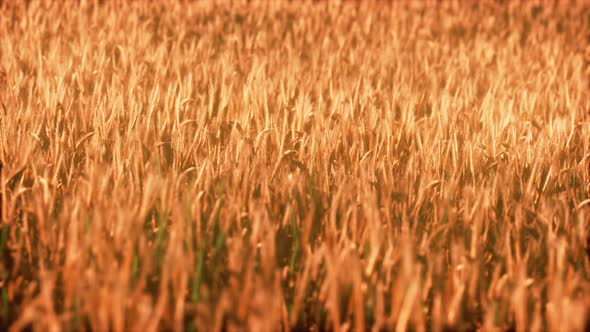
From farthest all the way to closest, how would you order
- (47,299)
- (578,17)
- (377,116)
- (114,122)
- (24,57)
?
(578,17) → (24,57) → (377,116) → (114,122) → (47,299)

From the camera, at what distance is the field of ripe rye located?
1203mm

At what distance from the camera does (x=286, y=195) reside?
61.2 inches

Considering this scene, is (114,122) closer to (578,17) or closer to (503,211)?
(503,211)

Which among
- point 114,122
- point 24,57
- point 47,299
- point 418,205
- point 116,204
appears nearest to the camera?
point 47,299

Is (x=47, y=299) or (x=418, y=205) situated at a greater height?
(x=47, y=299)

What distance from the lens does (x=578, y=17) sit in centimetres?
549

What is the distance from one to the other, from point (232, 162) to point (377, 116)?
70cm

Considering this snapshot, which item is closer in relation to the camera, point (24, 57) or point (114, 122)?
point (114, 122)

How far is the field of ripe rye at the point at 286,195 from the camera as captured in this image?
1.20m

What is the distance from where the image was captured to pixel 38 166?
1.61 meters

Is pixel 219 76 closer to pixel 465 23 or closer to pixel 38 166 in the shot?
pixel 38 166

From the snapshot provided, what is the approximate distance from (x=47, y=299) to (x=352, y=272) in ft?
1.74

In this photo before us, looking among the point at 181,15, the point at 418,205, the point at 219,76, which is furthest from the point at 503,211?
the point at 181,15

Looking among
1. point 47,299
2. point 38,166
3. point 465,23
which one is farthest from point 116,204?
point 465,23
